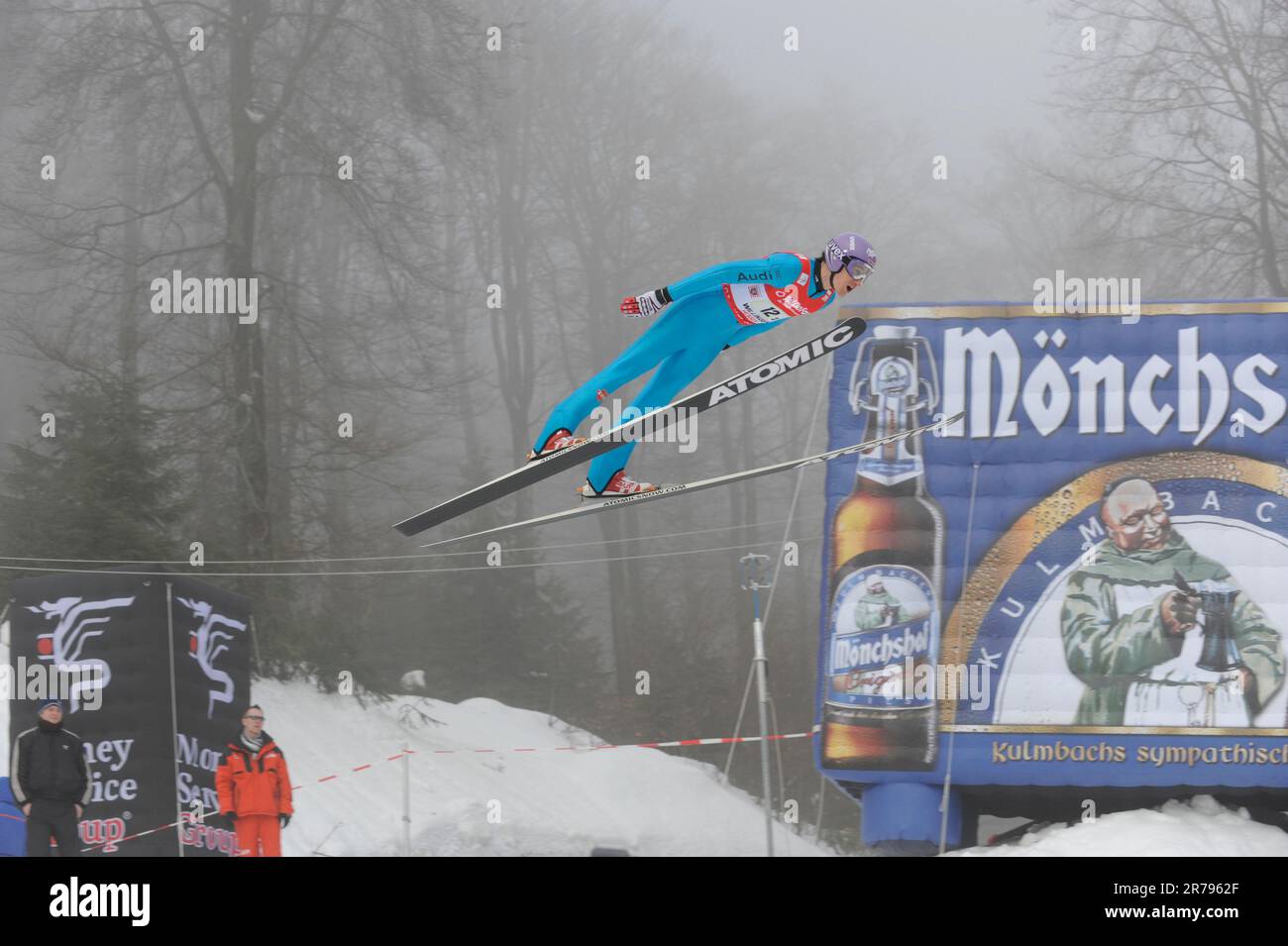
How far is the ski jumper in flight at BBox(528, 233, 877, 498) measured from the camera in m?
5.59

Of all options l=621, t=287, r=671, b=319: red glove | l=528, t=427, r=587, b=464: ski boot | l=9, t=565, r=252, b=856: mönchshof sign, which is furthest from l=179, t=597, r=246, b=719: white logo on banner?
l=621, t=287, r=671, b=319: red glove

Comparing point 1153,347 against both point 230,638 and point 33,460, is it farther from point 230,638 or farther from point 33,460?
point 33,460

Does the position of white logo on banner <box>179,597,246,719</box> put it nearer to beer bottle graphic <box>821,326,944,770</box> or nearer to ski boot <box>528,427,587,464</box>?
ski boot <box>528,427,587,464</box>

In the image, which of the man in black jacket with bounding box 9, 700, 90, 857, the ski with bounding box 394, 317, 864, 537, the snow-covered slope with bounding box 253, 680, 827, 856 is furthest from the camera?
the snow-covered slope with bounding box 253, 680, 827, 856

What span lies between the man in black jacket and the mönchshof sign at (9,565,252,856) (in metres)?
0.31

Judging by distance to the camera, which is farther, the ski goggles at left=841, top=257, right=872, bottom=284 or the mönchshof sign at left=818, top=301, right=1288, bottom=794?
the mönchshof sign at left=818, top=301, right=1288, bottom=794

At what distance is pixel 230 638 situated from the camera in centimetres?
874

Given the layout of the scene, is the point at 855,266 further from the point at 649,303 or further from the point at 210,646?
the point at 210,646

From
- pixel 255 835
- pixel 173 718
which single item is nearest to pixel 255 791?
pixel 255 835

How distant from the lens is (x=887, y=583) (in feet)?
29.0

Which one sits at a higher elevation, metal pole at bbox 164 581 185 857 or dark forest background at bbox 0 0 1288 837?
dark forest background at bbox 0 0 1288 837

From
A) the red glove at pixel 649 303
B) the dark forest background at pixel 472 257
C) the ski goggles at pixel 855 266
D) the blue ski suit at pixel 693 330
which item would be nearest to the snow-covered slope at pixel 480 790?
the dark forest background at pixel 472 257

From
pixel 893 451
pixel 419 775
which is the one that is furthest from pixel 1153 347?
pixel 419 775

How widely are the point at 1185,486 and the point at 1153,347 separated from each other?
0.99 metres
